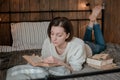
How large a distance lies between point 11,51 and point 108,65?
1186 mm

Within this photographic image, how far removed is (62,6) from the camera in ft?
11.9

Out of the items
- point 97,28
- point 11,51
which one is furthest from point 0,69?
point 97,28

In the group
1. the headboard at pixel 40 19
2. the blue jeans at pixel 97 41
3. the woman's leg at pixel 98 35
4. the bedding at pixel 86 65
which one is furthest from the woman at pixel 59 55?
the headboard at pixel 40 19

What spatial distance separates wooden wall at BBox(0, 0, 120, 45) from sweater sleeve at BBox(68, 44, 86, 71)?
1795mm

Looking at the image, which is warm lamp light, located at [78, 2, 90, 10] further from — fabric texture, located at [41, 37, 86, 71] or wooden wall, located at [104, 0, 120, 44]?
fabric texture, located at [41, 37, 86, 71]

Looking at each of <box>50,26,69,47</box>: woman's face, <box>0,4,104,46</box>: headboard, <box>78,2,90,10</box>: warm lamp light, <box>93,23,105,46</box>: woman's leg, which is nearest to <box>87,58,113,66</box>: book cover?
<box>50,26,69,47</box>: woman's face

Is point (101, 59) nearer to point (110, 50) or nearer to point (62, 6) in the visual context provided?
point (110, 50)

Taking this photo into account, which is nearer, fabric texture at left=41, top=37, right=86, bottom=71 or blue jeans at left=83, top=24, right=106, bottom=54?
fabric texture at left=41, top=37, right=86, bottom=71

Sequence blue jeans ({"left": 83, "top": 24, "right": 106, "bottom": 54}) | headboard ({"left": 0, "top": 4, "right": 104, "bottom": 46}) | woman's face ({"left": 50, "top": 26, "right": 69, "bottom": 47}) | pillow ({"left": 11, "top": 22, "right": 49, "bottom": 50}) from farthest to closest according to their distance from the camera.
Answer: headboard ({"left": 0, "top": 4, "right": 104, "bottom": 46}) < pillow ({"left": 11, "top": 22, "right": 49, "bottom": 50}) < blue jeans ({"left": 83, "top": 24, "right": 106, "bottom": 54}) < woman's face ({"left": 50, "top": 26, "right": 69, "bottom": 47})

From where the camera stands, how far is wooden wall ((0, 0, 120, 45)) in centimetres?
341

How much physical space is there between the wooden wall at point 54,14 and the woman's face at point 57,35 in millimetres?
1771

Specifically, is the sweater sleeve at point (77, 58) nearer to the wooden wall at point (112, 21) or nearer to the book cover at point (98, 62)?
the book cover at point (98, 62)

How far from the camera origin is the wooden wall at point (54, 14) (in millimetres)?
3410

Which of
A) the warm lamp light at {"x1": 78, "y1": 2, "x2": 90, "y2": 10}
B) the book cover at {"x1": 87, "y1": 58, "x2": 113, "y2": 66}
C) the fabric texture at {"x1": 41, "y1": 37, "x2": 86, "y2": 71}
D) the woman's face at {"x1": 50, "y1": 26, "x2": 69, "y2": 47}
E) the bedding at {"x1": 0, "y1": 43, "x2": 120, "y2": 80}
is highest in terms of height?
the warm lamp light at {"x1": 78, "y1": 2, "x2": 90, "y2": 10}
